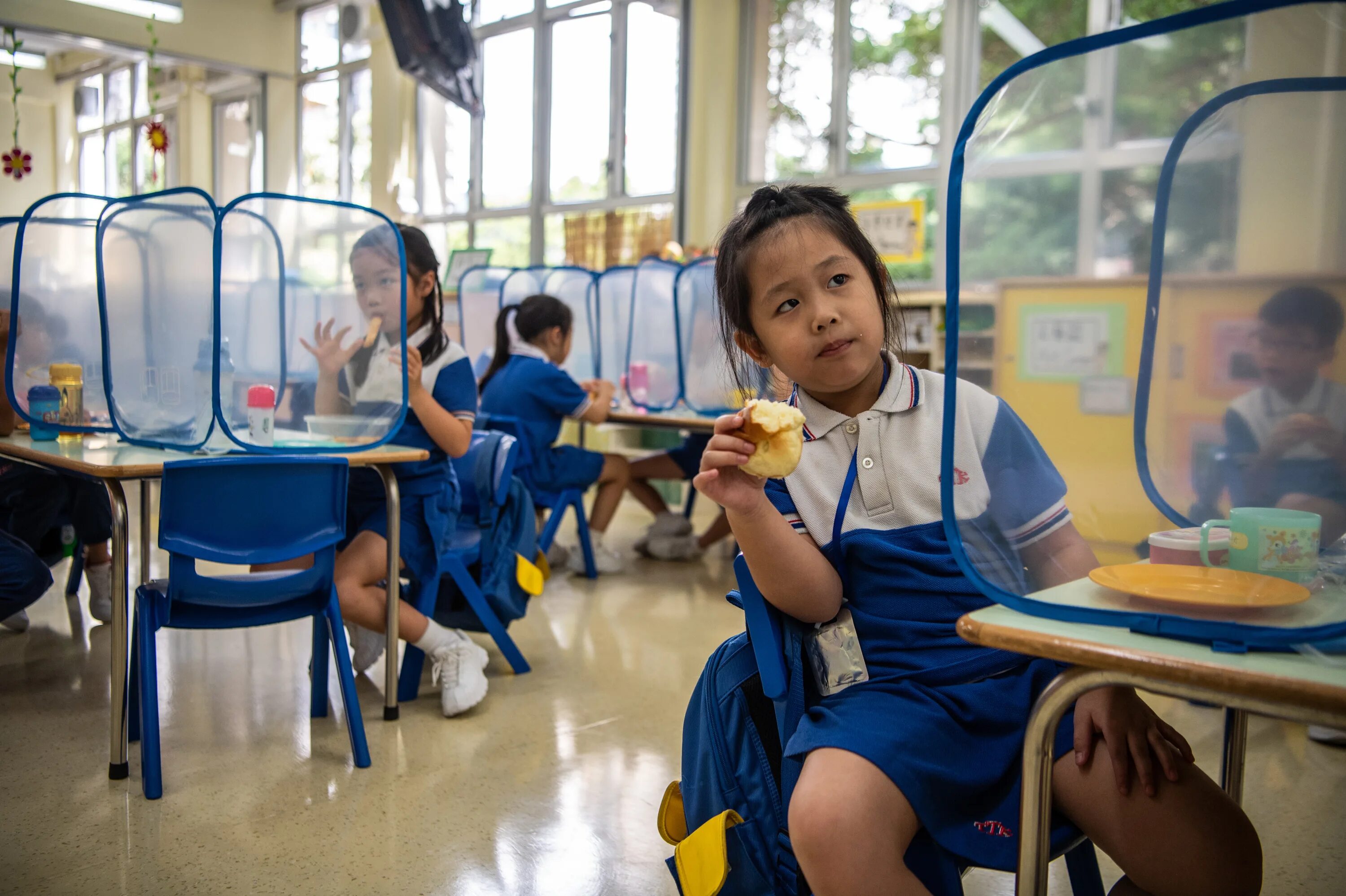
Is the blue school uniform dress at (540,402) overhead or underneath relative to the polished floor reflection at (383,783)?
overhead

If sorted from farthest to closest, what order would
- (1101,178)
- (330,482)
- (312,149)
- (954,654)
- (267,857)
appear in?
(312,149) → (330,482) → (267,857) → (954,654) → (1101,178)

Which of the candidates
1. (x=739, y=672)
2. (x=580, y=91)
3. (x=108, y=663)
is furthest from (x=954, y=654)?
(x=580, y=91)

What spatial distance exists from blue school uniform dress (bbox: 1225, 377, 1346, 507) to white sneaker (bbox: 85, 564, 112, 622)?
322 cm

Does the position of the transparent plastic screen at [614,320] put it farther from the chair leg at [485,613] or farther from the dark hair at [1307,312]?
the dark hair at [1307,312]

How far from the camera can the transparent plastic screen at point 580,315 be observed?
4543 mm

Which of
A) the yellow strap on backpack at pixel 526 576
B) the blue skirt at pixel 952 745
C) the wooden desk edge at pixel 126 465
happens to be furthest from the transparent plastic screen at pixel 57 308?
the blue skirt at pixel 952 745

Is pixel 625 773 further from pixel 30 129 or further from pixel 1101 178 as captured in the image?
pixel 30 129

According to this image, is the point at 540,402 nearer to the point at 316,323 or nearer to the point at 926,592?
the point at 316,323

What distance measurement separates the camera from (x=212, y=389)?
2.18 meters

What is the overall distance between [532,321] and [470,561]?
58.4 inches

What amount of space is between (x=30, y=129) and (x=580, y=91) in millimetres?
7963

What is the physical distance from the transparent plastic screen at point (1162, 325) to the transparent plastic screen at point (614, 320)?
3.43 meters

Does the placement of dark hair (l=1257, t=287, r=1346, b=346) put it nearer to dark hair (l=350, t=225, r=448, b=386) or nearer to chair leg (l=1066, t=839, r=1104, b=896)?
chair leg (l=1066, t=839, r=1104, b=896)

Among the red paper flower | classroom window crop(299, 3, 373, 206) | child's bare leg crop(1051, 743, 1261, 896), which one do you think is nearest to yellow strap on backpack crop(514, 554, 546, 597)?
child's bare leg crop(1051, 743, 1261, 896)
